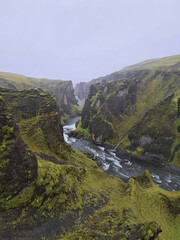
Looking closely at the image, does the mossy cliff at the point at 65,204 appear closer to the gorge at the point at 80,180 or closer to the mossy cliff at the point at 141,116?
the gorge at the point at 80,180

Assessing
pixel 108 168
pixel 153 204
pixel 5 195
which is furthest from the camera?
pixel 108 168

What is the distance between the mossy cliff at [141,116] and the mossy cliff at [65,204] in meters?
26.7

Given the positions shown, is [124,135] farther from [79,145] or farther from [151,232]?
[151,232]

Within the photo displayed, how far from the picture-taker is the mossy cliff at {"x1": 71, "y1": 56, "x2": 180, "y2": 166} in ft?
155

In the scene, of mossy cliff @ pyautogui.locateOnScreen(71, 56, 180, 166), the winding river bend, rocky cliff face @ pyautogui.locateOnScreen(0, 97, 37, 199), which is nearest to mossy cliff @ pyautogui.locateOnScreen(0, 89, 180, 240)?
rocky cliff face @ pyautogui.locateOnScreen(0, 97, 37, 199)

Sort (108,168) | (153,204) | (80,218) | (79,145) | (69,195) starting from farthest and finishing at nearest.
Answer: (79,145)
(108,168)
(153,204)
(69,195)
(80,218)

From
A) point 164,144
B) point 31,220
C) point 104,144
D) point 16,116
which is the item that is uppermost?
point 16,116

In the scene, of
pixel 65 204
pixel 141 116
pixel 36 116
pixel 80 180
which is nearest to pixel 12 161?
pixel 65 204

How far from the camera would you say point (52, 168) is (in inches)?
679

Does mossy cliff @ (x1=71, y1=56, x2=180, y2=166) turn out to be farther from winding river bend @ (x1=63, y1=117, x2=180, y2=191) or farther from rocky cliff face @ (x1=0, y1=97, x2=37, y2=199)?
rocky cliff face @ (x1=0, y1=97, x2=37, y2=199)

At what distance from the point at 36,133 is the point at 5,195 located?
16.8m

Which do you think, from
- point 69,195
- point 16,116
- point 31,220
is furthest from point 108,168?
point 31,220

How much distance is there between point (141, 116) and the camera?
6400 centimetres

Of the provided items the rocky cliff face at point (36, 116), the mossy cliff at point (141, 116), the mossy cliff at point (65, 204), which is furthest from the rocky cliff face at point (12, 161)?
the mossy cliff at point (141, 116)
